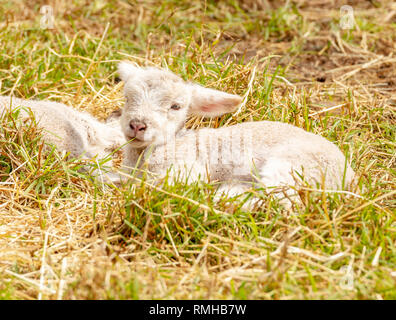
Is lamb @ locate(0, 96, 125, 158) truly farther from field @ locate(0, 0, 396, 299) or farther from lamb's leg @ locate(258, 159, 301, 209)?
lamb's leg @ locate(258, 159, 301, 209)

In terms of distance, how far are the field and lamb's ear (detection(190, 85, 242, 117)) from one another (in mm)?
504

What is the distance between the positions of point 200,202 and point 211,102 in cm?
119

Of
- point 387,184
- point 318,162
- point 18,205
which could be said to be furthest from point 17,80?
point 387,184

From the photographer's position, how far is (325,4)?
29.1 feet

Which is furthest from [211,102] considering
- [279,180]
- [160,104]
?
[279,180]

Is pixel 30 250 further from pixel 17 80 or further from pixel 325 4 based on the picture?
pixel 325 4

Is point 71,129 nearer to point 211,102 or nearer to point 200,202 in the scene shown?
point 211,102

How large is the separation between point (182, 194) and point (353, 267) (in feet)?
3.62

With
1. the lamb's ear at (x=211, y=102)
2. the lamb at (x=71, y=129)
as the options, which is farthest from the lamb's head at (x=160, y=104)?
the lamb at (x=71, y=129)

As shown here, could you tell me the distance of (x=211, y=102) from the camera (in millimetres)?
4633

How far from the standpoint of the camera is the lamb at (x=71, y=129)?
4.81 m

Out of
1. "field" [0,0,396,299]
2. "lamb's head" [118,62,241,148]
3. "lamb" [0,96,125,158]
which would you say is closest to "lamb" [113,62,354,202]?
"lamb's head" [118,62,241,148]

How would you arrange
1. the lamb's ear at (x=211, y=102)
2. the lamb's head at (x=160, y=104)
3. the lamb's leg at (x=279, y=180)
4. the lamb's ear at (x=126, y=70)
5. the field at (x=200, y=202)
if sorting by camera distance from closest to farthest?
the field at (x=200, y=202) → the lamb's leg at (x=279, y=180) → the lamb's head at (x=160, y=104) → the lamb's ear at (x=211, y=102) → the lamb's ear at (x=126, y=70)

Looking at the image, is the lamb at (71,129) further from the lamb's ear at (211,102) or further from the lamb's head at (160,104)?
the lamb's ear at (211,102)
